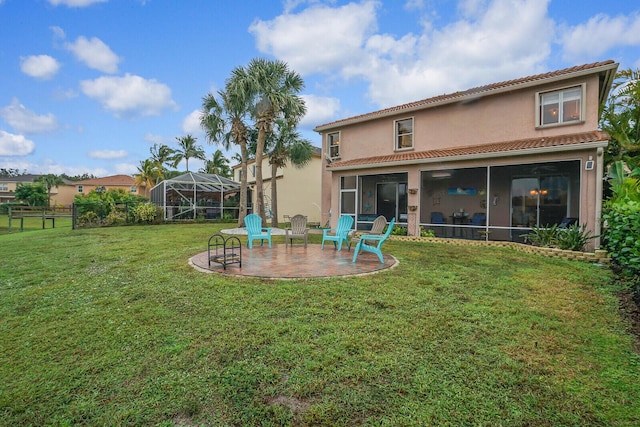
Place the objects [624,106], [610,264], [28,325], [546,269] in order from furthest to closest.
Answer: [624,106] < [610,264] < [546,269] < [28,325]

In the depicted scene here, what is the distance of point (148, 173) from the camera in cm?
4144

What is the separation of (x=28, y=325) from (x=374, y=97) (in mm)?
22873

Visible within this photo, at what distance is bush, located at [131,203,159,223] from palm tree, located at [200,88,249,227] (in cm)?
592

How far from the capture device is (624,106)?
13.3 m

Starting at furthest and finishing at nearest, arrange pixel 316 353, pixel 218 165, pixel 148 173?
1. pixel 218 165
2. pixel 148 173
3. pixel 316 353

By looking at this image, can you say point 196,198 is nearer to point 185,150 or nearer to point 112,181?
point 185,150

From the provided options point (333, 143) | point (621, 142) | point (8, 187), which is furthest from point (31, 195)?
point (621, 142)

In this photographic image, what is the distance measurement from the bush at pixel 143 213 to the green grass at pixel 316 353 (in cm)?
1494

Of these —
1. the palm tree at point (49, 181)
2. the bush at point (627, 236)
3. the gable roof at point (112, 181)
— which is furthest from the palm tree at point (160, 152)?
the bush at point (627, 236)

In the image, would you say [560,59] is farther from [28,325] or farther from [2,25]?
[2,25]

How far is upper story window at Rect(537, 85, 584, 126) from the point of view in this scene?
10615mm

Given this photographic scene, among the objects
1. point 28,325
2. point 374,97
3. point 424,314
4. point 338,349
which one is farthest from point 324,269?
point 374,97

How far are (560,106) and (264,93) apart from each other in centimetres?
1289

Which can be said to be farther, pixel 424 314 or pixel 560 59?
pixel 560 59
